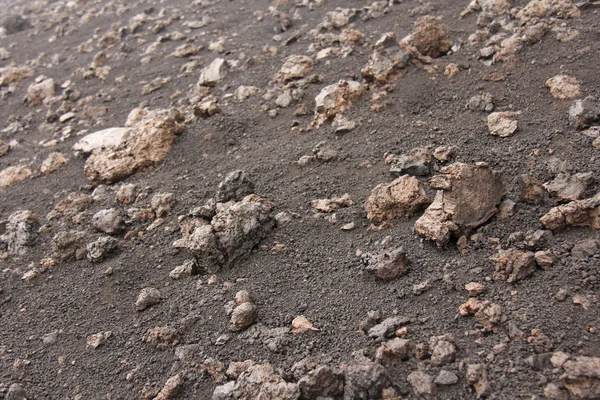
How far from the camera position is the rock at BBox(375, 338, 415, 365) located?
196cm

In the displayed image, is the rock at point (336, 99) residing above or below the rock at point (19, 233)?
above

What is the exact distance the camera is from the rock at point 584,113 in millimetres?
2730

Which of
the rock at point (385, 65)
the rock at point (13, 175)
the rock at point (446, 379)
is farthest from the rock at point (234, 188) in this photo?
the rock at point (13, 175)

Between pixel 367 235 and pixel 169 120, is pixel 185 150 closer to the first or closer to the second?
pixel 169 120

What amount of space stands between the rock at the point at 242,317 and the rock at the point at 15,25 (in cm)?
755

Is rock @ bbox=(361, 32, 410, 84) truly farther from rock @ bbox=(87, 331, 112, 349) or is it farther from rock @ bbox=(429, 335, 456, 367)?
rock @ bbox=(87, 331, 112, 349)

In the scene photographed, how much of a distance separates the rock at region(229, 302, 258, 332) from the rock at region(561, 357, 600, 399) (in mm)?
1283

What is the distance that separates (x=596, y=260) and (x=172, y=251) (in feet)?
6.94

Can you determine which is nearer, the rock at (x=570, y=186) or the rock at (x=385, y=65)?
the rock at (x=570, y=186)

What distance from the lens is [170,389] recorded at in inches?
83.1

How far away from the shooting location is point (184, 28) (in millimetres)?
5980

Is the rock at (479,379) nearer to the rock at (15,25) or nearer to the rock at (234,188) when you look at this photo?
the rock at (234,188)

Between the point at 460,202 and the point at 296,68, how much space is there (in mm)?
2352

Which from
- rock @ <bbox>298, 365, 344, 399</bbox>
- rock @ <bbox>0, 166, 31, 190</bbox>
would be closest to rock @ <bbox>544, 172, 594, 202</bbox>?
rock @ <bbox>298, 365, 344, 399</bbox>
